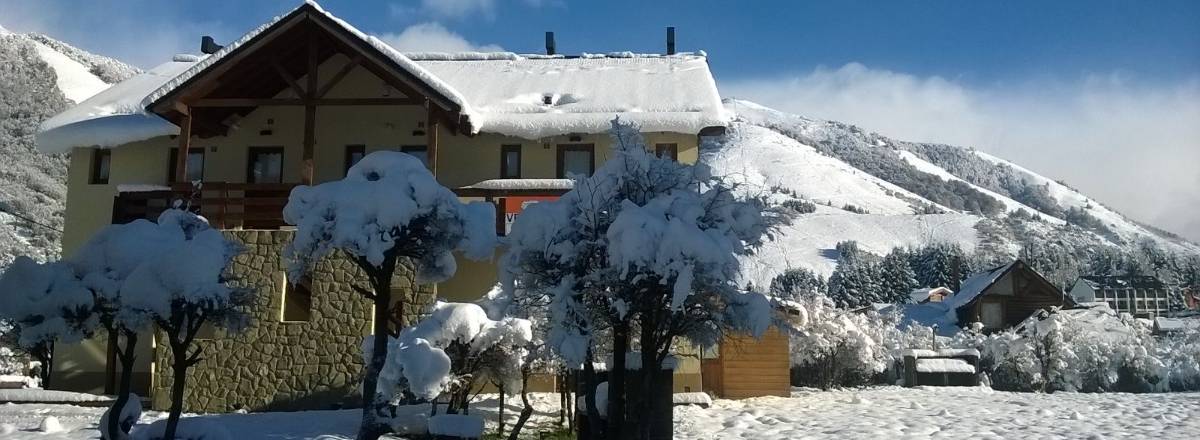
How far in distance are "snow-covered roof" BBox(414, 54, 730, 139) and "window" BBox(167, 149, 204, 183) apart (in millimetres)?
6119

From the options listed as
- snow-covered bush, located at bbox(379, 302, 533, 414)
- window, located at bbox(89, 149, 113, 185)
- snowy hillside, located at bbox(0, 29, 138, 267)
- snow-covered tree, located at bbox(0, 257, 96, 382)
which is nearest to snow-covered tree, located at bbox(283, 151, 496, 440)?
snow-covered bush, located at bbox(379, 302, 533, 414)

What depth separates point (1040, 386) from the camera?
27.1 meters

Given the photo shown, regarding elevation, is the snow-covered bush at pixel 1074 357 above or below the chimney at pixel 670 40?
below

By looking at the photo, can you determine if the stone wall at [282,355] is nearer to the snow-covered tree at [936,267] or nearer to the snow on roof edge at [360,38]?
the snow on roof edge at [360,38]

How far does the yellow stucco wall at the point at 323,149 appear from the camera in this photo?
796 inches

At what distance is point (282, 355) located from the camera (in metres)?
17.4

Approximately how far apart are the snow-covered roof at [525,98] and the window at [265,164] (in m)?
1.80

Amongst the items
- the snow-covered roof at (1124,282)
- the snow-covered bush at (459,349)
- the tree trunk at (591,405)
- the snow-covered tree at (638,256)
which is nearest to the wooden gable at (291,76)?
the snow-covered bush at (459,349)

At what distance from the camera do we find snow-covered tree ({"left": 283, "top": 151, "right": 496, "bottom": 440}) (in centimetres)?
930

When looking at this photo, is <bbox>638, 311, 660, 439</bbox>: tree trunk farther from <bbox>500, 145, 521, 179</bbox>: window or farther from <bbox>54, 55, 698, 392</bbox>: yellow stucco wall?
<bbox>500, 145, 521, 179</bbox>: window

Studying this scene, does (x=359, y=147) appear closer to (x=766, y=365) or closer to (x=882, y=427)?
(x=766, y=365)

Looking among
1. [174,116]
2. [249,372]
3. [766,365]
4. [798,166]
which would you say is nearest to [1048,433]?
[766,365]

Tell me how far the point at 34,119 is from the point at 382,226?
78.2 meters

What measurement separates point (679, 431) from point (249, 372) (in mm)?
8428
